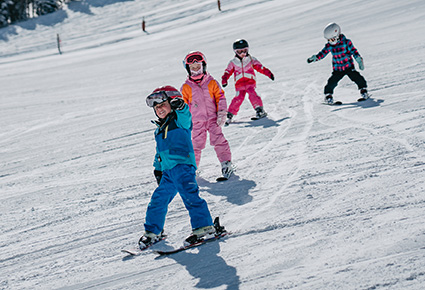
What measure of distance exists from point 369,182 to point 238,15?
22.3 m

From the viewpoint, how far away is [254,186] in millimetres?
5250

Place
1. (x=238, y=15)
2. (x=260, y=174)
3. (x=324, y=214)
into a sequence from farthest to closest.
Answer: (x=238, y=15)
(x=260, y=174)
(x=324, y=214)

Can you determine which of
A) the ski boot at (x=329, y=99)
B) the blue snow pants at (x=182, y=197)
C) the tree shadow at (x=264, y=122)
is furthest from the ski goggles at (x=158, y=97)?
the ski boot at (x=329, y=99)

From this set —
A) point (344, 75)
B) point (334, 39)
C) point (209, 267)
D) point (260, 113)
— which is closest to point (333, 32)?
point (334, 39)

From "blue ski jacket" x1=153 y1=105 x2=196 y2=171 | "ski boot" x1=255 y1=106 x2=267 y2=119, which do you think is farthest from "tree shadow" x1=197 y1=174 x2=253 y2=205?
"ski boot" x1=255 y1=106 x2=267 y2=119

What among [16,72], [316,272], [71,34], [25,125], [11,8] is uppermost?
[11,8]

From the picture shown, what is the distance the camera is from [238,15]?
25.9m

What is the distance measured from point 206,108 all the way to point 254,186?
4.07 ft

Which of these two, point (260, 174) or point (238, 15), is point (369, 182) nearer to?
point (260, 174)

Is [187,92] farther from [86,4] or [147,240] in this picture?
[86,4]

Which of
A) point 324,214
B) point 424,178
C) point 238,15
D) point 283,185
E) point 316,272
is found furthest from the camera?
point 238,15

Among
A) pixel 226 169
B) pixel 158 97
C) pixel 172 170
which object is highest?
pixel 158 97

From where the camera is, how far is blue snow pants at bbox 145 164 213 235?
4.02 m

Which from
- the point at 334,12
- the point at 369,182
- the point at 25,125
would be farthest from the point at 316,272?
the point at 334,12
